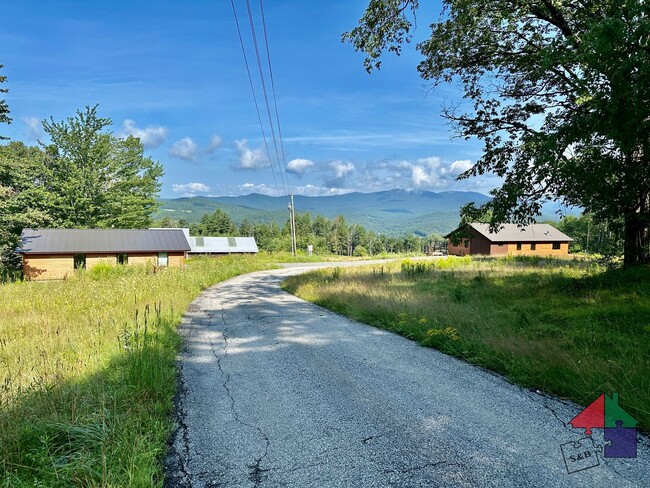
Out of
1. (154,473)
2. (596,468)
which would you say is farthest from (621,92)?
(154,473)

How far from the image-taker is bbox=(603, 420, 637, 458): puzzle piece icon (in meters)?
2.91

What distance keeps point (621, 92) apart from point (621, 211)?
165 inches

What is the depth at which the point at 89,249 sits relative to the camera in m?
32.2

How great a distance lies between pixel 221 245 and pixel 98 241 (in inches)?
983

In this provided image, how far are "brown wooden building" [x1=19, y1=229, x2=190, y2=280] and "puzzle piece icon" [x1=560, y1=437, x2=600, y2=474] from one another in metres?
31.0

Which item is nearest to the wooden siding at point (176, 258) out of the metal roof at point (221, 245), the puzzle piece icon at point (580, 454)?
the metal roof at point (221, 245)

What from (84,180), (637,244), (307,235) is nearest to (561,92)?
(637,244)

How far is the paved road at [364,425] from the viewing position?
107 inches

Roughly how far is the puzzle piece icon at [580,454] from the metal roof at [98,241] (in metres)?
37.1

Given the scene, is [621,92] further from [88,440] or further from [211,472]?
[88,440]

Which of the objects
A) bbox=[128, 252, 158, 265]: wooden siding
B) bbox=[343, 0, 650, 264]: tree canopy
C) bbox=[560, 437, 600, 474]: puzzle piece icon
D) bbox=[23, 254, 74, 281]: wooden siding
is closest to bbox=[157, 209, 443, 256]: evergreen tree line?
bbox=[128, 252, 158, 265]: wooden siding

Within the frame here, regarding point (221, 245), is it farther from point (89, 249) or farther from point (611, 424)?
point (611, 424)

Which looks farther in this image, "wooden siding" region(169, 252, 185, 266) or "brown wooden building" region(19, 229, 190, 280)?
"wooden siding" region(169, 252, 185, 266)

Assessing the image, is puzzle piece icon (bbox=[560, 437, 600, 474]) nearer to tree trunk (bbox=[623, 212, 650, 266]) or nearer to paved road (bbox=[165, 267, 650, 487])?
paved road (bbox=[165, 267, 650, 487])
